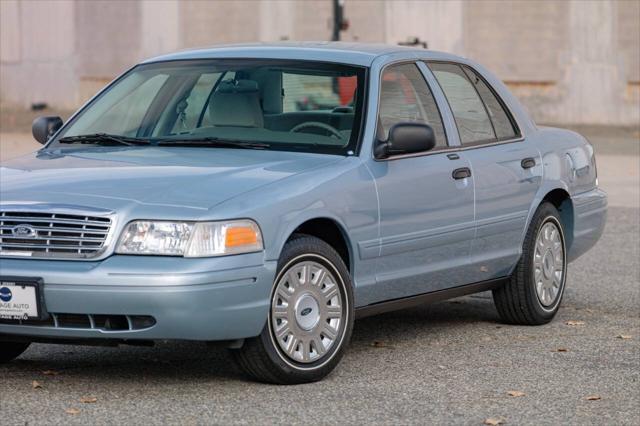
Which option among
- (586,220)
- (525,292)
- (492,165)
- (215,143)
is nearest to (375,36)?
(586,220)

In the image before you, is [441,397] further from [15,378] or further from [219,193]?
[15,378]

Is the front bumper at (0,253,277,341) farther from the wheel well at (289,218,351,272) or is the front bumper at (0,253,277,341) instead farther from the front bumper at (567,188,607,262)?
the front bumper at (567,188,607,262)

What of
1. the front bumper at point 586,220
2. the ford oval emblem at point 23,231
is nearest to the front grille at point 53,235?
the ford oval emblem at point 23,231

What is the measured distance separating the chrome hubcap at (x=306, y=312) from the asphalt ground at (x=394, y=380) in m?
0.18

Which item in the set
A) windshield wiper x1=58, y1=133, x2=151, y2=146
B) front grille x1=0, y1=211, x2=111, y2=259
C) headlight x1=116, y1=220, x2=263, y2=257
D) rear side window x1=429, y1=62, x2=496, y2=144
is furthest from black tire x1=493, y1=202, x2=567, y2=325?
front grille x1=0, y1=211, x2=111, y2=259

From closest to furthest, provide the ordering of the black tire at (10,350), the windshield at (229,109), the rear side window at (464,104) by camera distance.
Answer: the black tire at (10,350), the windshield at (229,109), the rear side window at (464,104)

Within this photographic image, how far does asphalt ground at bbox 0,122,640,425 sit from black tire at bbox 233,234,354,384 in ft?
0.21

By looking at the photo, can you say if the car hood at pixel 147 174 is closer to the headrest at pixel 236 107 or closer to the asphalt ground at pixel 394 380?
the headrest at pixel 236 107

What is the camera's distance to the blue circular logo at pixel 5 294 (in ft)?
21.3

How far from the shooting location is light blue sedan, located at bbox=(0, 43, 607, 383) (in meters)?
6.44

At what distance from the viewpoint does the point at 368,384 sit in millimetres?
7020

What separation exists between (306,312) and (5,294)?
1.35 meters

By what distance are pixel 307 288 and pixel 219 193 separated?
65cm

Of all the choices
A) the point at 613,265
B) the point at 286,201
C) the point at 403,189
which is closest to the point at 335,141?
the point at 403,189
